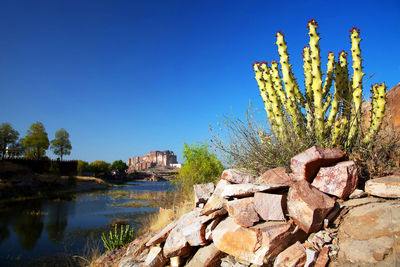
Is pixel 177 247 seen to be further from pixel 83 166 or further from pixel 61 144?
pixel 83 166

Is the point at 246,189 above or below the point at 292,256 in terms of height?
above

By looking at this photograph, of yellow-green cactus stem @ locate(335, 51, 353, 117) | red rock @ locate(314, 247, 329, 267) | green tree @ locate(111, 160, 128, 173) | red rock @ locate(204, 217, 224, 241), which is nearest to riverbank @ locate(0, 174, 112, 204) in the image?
red rock @ locate(204, 217, 224, 241)

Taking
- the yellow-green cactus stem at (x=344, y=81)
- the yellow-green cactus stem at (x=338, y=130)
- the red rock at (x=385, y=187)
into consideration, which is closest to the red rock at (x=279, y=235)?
the red rock at (x=385, y=187)

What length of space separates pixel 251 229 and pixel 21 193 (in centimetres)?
3166

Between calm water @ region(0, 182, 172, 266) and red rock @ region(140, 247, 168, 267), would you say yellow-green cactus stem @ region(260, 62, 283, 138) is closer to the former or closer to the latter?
red rock @ region(140, 247, 168, 267)

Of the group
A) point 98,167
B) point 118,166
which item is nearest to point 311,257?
point 98,167

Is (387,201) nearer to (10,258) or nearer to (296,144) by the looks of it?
(296,144)

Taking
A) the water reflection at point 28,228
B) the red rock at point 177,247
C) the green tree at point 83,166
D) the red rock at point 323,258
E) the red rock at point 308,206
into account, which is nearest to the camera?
the red rock at point 323,258

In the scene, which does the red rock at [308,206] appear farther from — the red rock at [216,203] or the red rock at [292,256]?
the red rock at [216,203]

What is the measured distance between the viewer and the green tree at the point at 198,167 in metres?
13.2

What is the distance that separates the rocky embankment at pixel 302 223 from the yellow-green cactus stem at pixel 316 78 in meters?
1.21

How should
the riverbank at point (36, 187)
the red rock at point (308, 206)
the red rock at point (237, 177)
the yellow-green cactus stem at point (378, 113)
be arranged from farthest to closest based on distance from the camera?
the riverbank at point (36, 187)
the yellow-green cactus stem at point (378, 113)
the red rock at point (237, 177)
the red rock at point (308, 206)

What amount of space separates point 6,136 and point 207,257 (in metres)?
52.1

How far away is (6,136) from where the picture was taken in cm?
4338
